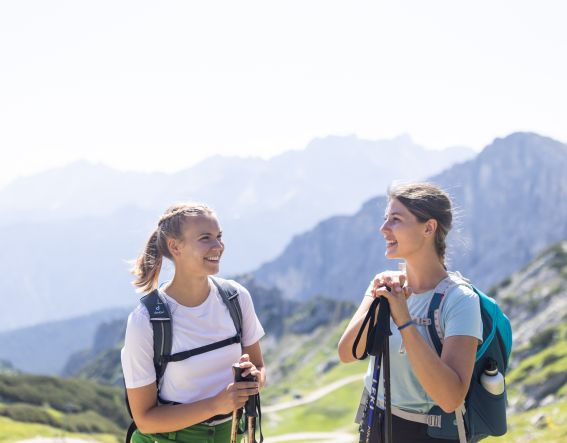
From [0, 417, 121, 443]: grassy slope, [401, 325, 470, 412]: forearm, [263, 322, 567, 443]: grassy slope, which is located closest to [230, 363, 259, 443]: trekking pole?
[401, 325, 470, 412]: forearm

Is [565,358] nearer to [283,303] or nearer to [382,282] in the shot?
[382,282]

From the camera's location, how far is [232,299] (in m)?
7.05

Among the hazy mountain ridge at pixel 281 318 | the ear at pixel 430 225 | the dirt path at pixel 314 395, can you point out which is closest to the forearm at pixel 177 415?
the ear at pixel 430 225

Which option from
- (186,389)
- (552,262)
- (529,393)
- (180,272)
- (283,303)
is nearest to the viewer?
(186,389)

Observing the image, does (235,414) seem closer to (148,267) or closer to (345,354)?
(345,354)

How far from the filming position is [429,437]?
5.86 metres

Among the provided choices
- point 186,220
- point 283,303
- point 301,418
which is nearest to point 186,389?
point 186,220

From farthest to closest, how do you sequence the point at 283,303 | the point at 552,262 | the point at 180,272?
the point at 283,303 → the point at 552,262 → the point at 180,272

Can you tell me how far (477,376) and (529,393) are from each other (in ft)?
198

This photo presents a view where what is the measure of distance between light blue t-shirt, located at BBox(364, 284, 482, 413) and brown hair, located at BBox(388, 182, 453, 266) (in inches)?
A: 24.2

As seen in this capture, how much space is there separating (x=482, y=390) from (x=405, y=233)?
1.66m

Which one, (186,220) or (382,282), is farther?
(186,220)

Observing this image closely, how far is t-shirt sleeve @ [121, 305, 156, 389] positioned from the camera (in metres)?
6.16

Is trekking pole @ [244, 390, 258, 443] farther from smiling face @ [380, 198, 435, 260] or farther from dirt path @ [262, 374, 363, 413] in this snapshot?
dirt path @ [262, 374, 363, 413]
